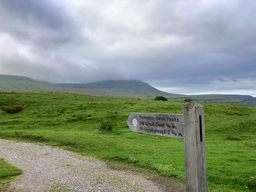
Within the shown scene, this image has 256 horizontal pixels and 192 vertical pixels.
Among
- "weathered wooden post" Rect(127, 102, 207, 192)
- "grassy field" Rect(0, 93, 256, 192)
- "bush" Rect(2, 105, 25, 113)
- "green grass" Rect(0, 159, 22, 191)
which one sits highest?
"weathered wooden post" Rect(127, 102, 207, 192)

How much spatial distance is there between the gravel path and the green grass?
0.28m

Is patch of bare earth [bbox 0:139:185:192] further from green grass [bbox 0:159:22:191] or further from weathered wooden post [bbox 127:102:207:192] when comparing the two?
weathered wooden post [bbox 127:102:207:192]

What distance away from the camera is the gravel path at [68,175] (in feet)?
24.4

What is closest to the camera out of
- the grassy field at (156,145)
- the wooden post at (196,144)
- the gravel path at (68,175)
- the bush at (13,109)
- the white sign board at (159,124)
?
the wooden post at (196,144)

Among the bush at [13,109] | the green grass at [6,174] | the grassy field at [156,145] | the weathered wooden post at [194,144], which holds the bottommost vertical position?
the grassy field at [156,145]

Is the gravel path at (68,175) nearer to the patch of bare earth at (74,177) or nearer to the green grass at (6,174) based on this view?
the patch of bare earth at (74,177)

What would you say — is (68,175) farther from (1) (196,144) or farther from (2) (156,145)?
(2) (156,145)

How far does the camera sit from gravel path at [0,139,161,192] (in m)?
7.44

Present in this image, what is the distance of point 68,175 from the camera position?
8.68 meters

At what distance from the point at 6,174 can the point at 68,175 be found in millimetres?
2689

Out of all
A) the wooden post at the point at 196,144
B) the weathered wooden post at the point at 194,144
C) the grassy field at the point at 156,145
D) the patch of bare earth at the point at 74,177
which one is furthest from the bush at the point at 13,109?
the wooden post at the point at 196,144

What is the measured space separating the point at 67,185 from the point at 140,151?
6.49 m

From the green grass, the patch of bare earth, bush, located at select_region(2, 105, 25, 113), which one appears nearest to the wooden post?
the patch of bare earth

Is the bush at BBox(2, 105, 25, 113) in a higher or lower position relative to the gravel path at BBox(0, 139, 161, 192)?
higher
